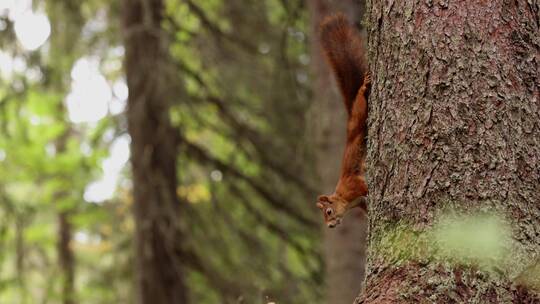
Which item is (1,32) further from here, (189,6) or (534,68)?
(534,68)

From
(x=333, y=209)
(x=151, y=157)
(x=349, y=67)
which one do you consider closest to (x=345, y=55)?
(x=349, y=67)

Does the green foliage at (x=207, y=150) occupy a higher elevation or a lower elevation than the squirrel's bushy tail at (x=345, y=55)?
higher

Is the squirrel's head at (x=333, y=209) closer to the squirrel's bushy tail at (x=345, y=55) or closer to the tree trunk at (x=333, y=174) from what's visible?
the squirrel's bushy tail at (x=345, y=55)

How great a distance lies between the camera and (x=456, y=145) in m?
1.93

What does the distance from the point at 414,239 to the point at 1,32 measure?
4.84 meters

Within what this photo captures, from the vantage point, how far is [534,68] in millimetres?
1987

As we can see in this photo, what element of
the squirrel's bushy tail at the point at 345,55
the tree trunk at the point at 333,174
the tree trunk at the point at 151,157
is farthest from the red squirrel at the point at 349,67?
the tree trunk at the point at 151,157

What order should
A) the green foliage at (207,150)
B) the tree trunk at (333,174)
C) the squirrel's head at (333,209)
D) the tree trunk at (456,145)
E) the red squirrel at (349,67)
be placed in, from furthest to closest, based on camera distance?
the green foliage at (207,150), the tree trunk at (333,174), the squirrel's head at (333,209), the red squirrel at (349,67), the tree trunk at (456,145)

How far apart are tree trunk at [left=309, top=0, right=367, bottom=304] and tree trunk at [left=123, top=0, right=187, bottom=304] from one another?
5.05 ft

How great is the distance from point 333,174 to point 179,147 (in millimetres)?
2109

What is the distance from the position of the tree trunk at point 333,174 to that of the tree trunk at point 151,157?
1.54m

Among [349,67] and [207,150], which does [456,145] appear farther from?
[207,150]

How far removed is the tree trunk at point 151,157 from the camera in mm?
6145

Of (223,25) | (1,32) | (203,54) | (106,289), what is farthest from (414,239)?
(223,25)
